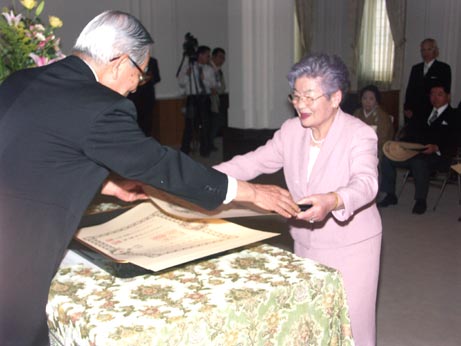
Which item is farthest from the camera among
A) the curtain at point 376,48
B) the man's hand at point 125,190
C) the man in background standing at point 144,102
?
the curtain at point 376,48

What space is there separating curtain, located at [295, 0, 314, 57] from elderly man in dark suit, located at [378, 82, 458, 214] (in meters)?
5.86

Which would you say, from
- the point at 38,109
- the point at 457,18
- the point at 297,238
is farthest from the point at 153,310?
the point at 457,18

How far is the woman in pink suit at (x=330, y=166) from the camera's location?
6.97 ft

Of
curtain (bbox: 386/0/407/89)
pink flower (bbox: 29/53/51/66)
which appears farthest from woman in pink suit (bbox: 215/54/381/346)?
curtain (bbox: 386/0/407/89)

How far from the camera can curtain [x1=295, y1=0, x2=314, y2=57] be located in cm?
1172

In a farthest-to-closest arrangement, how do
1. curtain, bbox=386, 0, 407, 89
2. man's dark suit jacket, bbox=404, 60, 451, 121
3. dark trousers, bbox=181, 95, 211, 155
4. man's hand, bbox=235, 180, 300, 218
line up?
curtain, bbox=386, 0, 407, 89 → dark trousers, bbox=181, 95, 211, 155 → man's dark suit jacket, bbox=404, 60, 451, 121 → man's hand, bbox=235, 180, 300, 218

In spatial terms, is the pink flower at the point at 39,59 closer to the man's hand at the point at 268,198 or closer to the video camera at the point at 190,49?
the man's hand at the point at 268,198

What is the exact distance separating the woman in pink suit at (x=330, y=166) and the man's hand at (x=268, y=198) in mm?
423

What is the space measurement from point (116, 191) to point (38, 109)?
0.56 m

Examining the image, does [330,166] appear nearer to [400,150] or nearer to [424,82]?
[400,150]

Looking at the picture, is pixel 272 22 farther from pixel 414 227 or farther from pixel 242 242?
pixel 242 242

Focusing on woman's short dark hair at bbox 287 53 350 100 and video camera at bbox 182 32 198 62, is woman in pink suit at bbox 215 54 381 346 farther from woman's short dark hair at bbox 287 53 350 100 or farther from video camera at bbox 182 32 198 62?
video camera at bbox 182 32 198 62

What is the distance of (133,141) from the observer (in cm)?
136

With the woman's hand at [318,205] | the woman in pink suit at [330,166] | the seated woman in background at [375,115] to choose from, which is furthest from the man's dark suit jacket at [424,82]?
the woman's hand at [318,205]
